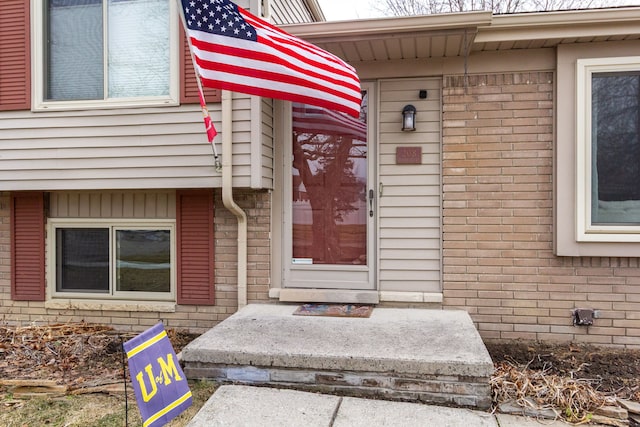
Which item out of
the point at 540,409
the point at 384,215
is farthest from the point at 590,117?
the point at 540,409

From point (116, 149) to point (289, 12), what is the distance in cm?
242

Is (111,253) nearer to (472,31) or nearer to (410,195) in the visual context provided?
(410,195)

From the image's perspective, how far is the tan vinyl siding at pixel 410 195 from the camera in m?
4.43

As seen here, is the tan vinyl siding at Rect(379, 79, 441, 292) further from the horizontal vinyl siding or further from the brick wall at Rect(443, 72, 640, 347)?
the horizontal vinyl siding

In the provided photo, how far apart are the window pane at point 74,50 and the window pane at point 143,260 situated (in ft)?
4.55

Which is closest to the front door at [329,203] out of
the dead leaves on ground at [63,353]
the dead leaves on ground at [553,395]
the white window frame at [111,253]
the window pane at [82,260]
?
the white window frame at [111,253]

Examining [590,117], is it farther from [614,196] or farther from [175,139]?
[175,139]

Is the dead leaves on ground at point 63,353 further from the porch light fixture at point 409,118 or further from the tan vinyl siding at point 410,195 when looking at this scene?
the porch light fixture at point 409,118

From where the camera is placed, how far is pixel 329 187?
4.62m

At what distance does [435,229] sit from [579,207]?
1.20 metres

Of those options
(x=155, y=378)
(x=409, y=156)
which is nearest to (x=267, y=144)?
(x=409, y=156)

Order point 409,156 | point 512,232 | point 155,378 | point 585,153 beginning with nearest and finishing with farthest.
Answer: point 155,378 → point 585,153 → point 512,232 → point 409,156

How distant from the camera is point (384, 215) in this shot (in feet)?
14.7

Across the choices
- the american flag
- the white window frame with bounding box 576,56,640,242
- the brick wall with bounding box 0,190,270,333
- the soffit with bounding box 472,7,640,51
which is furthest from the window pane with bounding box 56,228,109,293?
the white window frame with bounding box 576,56,640,242
